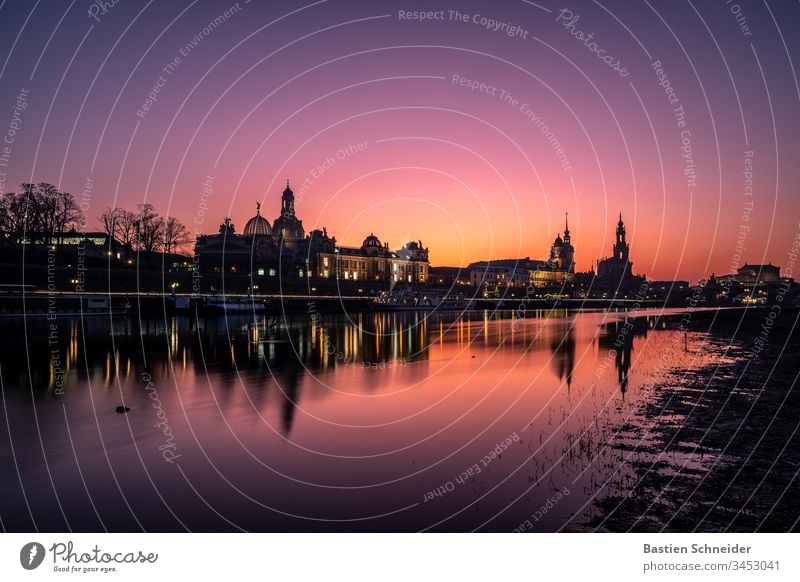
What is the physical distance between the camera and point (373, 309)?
385ft

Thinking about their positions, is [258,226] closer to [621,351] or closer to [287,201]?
[287,201]

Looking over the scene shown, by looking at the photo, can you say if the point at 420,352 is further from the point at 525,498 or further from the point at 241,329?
the point at 525,498

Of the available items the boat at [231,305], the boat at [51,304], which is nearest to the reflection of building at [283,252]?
Answer: the boat at [231,305]

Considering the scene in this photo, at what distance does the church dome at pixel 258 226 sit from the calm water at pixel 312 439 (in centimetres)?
15486

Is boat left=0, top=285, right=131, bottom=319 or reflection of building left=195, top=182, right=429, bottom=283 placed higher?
reflection of building left=195, top=182, right=429, bottom=283

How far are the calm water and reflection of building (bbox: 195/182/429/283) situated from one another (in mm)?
114715

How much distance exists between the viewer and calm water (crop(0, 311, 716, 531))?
12375mm

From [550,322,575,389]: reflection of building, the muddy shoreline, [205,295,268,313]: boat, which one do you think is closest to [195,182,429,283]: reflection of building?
[205,295,268,313]: boat

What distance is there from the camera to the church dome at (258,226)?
19062cm

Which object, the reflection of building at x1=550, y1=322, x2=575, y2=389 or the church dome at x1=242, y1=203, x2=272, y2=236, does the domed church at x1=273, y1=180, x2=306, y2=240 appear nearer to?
the church dome at x1=242, y1=203, x2=272, y2=236

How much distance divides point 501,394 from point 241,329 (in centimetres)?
3788

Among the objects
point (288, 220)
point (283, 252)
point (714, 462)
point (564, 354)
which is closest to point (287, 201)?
point (288, 220)

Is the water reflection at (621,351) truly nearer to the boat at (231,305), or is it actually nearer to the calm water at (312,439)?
the calm water at (312,439)

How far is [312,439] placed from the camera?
1830 centimetres
